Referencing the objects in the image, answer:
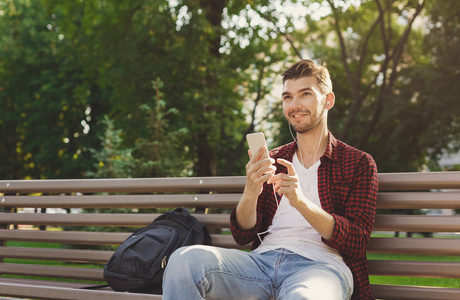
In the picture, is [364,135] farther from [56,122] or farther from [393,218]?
[56,122]

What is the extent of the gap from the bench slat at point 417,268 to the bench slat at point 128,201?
0.93m

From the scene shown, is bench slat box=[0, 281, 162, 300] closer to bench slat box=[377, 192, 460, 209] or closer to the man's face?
the man's face

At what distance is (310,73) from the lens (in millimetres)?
3111

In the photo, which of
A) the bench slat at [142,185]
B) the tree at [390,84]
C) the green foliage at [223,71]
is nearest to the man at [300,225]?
the bench slat at [142,185]

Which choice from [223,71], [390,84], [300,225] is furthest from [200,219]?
[390,84]

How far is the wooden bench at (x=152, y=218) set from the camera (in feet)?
9.17

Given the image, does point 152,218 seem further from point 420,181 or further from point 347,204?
point 420,181

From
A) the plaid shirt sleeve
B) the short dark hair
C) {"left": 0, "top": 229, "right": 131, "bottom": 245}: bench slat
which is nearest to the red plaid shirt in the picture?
the plaid shirt sleeve

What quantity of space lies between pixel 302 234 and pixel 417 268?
62 centimetres

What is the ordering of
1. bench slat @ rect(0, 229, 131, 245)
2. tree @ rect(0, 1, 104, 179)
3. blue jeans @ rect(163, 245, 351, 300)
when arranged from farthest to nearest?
tree @ rect(0, 1, 104, 179) < bench slat @ rect(0, 229, 131, 245) < blue jeans @ rect(163, 245, 351, 300)

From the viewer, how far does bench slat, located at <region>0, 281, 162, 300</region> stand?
2873 millimetres

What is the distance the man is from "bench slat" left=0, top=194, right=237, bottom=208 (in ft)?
1.27

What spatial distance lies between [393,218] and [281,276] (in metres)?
0.70

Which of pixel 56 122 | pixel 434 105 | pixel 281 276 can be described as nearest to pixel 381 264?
pixel 281 276
